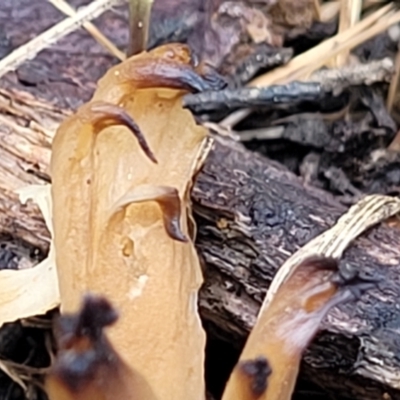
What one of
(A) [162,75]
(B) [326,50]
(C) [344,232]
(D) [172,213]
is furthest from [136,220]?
(B) [326,50]

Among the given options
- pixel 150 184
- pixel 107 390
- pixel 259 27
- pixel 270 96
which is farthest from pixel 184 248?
pixel 259 27

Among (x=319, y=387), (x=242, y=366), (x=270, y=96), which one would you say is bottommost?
(x=319, y=387)

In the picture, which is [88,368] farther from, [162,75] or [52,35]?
[52,35]

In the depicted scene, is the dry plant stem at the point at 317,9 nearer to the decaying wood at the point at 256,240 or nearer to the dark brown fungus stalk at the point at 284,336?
the decaying wood at the point at 256,240

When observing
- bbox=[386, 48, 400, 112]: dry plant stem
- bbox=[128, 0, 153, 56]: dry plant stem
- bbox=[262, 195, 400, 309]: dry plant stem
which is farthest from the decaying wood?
bbox=[386, 48, 400, 112]: dry plant stem

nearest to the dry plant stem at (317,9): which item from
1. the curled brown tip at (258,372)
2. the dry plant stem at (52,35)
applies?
the dry plant stem at (52,35)

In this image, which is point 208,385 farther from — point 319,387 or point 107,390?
point 107,390
